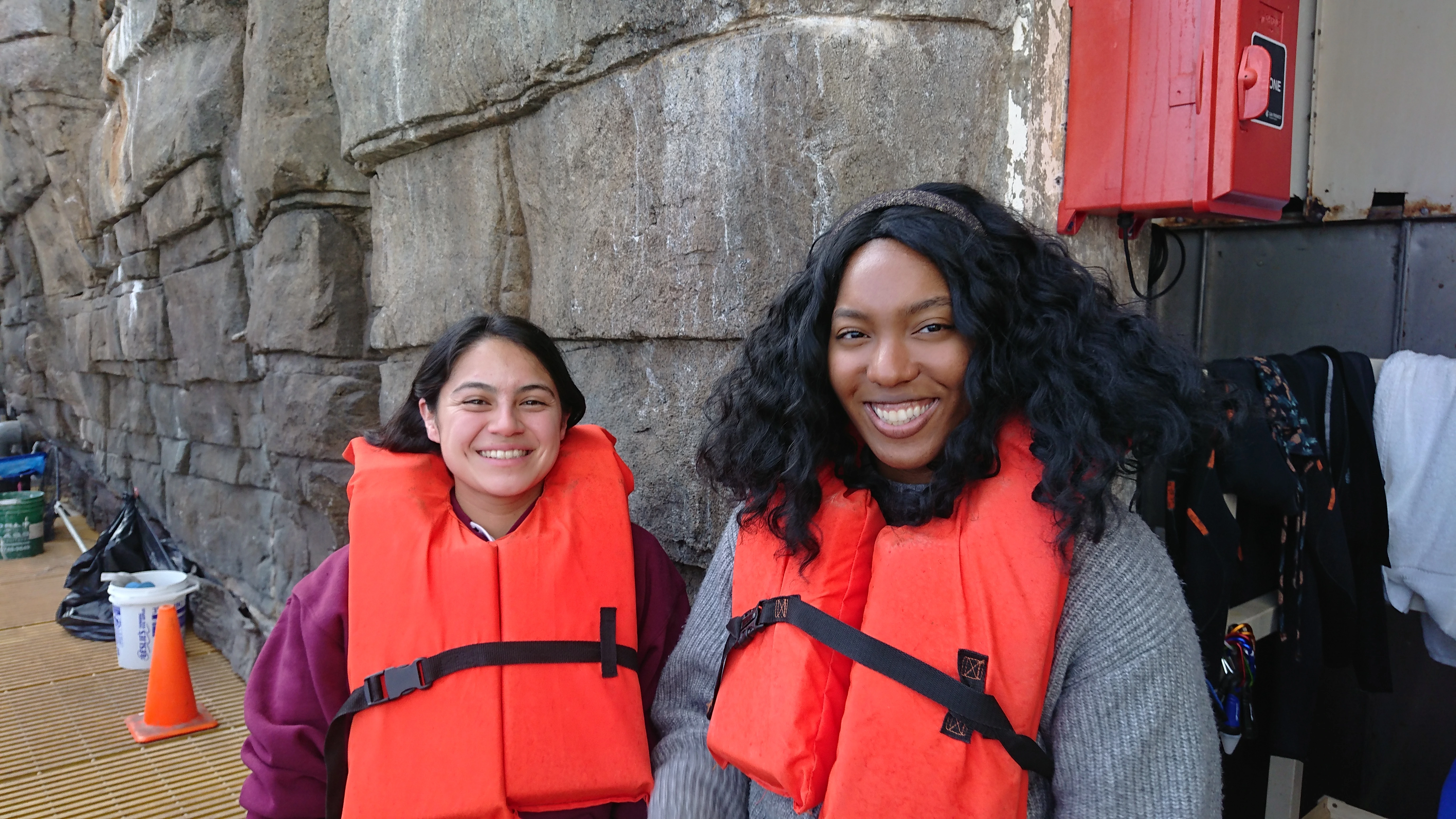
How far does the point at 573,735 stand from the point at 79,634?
4.25 m

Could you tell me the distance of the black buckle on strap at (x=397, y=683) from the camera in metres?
1.60

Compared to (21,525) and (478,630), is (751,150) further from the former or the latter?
(21,525)

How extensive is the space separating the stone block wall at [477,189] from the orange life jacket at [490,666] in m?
0.36

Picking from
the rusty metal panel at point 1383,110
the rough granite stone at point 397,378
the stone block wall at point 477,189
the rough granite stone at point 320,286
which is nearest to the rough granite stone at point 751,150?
the stone block wall at point 477,189

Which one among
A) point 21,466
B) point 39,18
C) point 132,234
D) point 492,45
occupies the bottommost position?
point 21,466

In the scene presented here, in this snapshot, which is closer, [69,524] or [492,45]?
[492,45]

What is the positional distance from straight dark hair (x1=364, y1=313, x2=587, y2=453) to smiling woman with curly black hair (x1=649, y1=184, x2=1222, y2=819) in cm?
50

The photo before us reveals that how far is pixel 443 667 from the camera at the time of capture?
1.62 metres

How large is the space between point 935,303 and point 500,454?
2.83 feet

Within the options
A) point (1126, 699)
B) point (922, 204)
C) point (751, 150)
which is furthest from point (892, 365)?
point (751, 150)

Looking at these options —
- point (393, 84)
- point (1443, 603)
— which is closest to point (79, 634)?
point (393, 84)

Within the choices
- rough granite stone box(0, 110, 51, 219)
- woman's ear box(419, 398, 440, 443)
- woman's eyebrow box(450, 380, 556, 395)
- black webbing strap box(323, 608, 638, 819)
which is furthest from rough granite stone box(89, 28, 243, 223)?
black webbing strap box(323, 608, 638, 819)

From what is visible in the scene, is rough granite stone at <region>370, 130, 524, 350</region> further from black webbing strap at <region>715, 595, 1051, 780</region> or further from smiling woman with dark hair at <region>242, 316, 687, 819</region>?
black webbing strap at <region>715, 595, 1051, 780</region>

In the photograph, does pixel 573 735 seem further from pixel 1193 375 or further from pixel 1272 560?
pixel 1272 560
